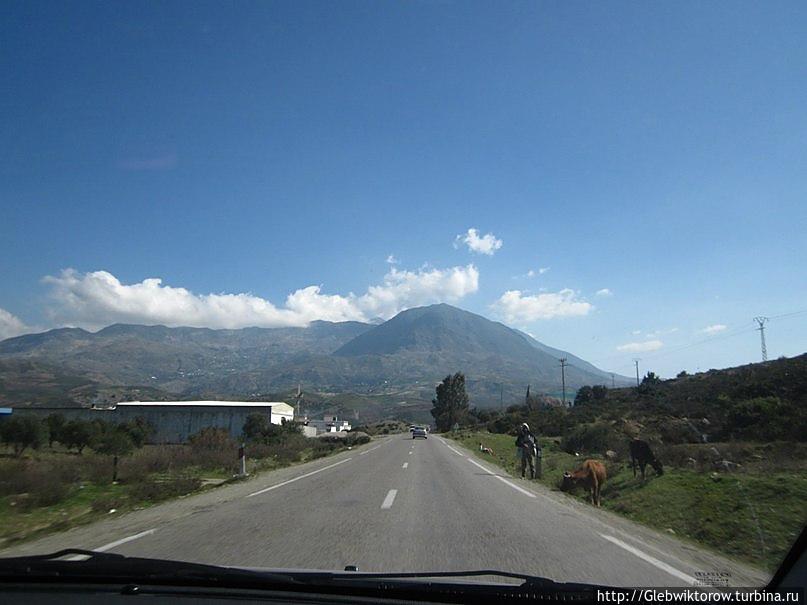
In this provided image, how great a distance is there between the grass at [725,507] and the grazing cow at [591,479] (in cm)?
33

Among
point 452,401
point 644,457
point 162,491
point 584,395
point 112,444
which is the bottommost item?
point 112,444

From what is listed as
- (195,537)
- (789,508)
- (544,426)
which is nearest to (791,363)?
(544,426)

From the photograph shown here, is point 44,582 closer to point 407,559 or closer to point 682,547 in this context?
point 407,559

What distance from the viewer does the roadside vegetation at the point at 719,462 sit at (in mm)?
9617

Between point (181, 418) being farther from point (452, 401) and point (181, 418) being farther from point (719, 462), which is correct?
point (719, 462)

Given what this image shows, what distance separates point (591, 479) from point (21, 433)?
3684 cm

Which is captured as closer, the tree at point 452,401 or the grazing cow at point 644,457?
the grazing cow at point 644,457

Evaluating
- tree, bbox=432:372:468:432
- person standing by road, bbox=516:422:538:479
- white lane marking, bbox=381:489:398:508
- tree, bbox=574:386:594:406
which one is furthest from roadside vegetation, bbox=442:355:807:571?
tree, bbox=432:372:468:432

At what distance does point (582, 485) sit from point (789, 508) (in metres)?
5.47

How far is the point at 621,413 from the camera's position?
132 feet

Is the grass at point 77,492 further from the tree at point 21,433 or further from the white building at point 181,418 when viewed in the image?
the white building at point 181,418

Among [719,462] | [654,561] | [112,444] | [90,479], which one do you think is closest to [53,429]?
[112,444]

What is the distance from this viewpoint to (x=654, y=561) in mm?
6637

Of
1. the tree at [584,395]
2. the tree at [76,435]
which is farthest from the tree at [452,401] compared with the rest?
the tree at [76,435]
